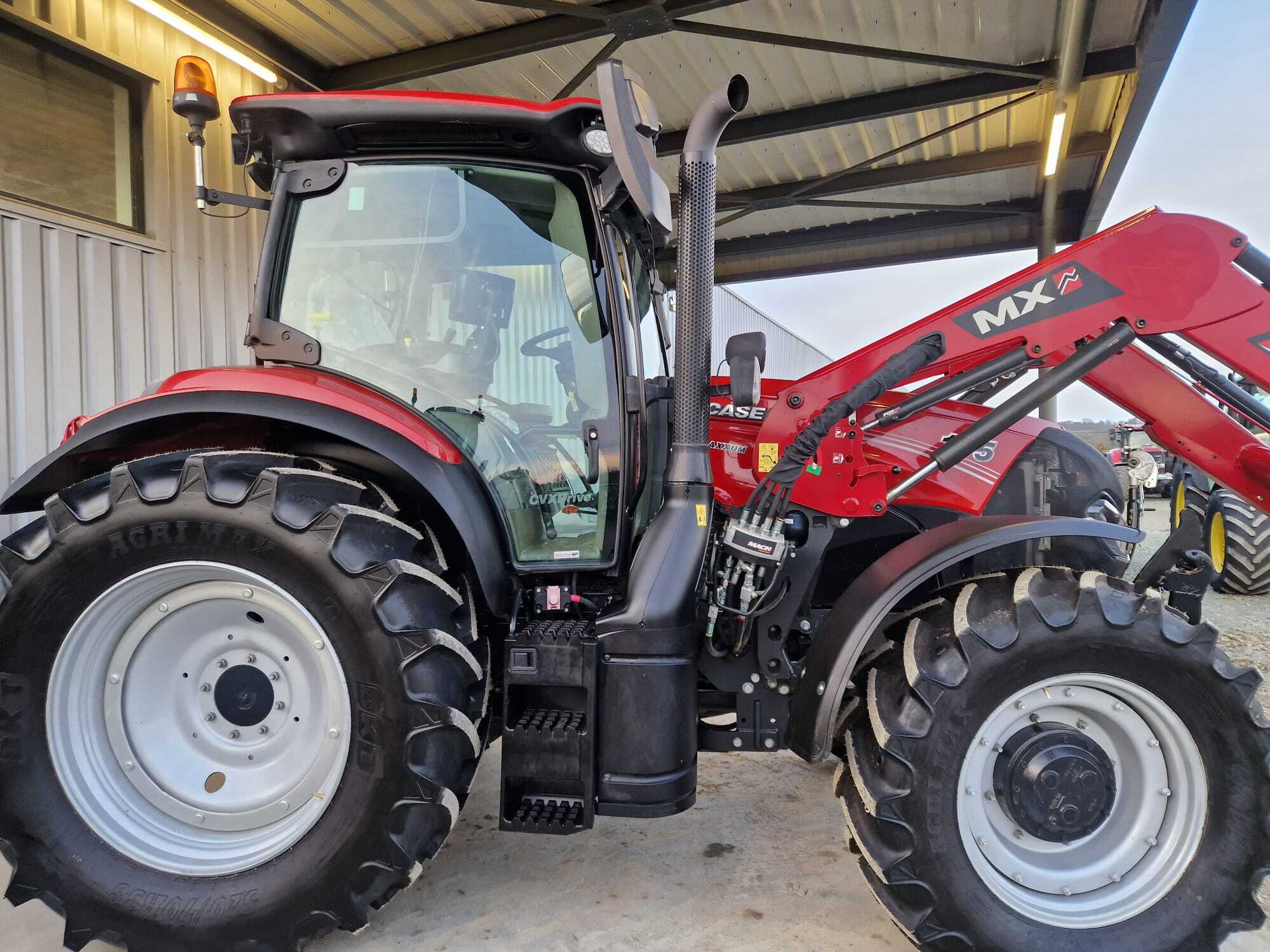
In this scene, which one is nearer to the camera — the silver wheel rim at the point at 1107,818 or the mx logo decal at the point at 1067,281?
the silver wheel rim at the point at 1107,818

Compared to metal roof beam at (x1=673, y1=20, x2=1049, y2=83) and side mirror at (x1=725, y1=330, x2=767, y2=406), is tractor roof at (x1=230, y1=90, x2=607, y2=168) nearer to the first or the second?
side mirror at (x1=725, y1=330, x2=767, y2=406)

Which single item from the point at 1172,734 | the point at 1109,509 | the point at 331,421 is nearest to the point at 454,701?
the point at 331,421

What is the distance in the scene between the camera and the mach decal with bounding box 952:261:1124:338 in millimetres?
2123

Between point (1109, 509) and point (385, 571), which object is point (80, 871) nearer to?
point (385, 571)

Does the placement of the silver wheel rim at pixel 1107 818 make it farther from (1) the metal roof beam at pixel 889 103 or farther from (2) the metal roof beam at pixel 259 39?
(2) the metal roof beam at pixel 259 39

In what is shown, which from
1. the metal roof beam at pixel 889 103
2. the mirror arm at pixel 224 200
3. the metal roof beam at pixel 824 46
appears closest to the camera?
the mirror arm at pixel 224 200

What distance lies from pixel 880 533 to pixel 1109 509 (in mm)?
815

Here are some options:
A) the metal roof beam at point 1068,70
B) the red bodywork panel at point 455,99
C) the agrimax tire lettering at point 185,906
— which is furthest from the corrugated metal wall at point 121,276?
the metal roof beam at point 1068,70

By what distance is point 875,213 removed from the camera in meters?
8.86

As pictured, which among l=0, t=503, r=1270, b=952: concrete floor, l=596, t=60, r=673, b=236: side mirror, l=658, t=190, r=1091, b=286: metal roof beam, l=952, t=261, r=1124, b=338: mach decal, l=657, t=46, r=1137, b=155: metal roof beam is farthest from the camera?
l=658, t=190, r=1091, b=286: metal roof beam

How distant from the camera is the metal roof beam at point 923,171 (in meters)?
7.11

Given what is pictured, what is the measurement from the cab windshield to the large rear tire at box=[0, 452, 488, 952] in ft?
1.08

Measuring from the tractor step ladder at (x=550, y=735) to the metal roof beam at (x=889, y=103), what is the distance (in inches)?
177

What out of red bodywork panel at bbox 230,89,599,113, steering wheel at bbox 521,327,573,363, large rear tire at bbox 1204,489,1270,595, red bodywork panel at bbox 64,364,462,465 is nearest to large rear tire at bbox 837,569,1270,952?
steering wheel at bbox 521,327,573,363
